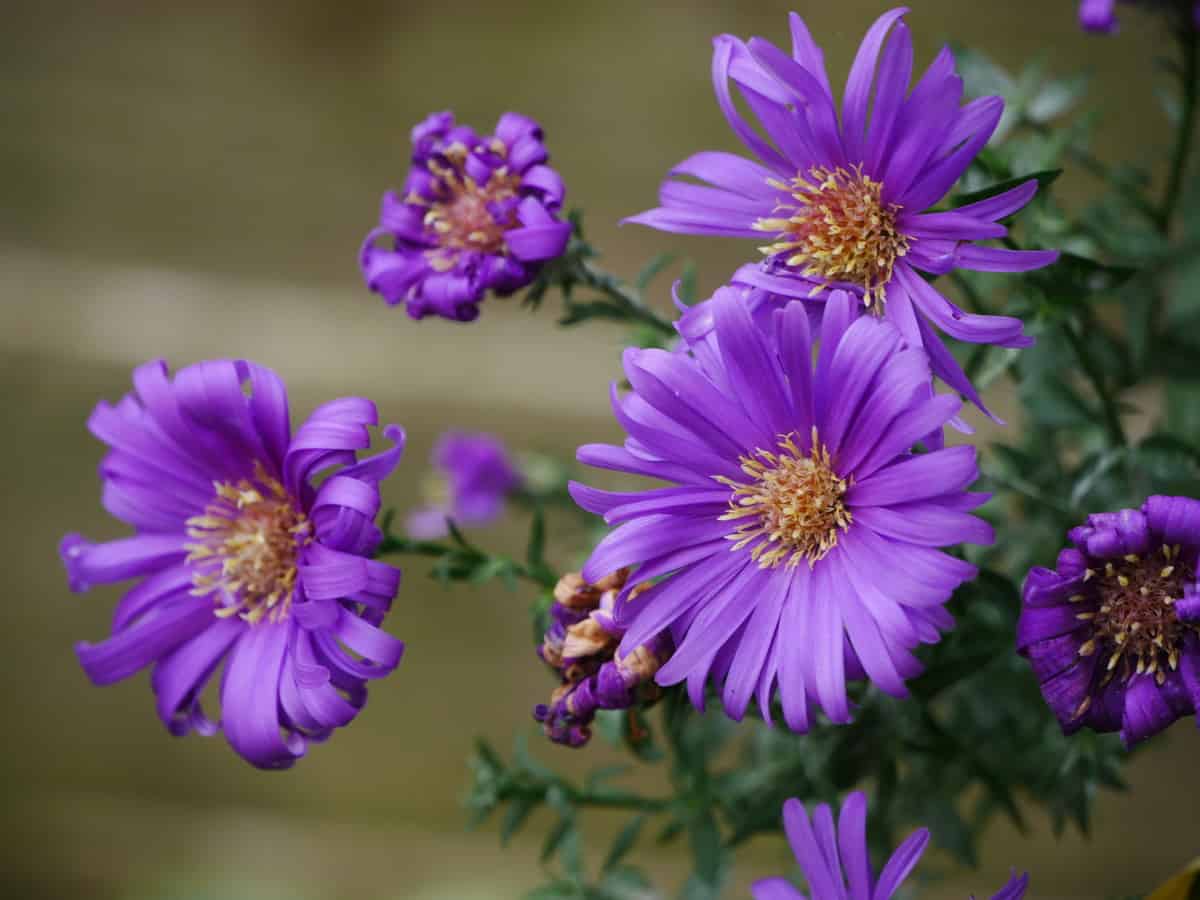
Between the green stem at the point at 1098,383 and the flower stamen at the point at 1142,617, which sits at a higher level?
the green stem at the point at 1098,383

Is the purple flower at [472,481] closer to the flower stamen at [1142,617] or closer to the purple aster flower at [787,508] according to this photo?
the purple aster flower at [787,508]

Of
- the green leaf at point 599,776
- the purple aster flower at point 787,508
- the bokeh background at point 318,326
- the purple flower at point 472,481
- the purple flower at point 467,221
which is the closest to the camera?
the purple aster flower at point 787,508

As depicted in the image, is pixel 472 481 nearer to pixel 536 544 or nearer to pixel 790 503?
Answer: pixel 536 544

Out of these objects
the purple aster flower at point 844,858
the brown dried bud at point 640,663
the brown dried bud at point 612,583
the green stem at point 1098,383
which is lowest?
the purple aster flower at point 844,858

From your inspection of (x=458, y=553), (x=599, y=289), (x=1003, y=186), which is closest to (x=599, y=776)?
(x=458, y=553)

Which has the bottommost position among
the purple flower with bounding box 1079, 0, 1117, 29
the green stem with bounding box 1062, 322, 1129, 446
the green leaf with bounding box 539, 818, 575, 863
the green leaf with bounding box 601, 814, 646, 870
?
the green leaf with bounding box 601, 814, 646, 870

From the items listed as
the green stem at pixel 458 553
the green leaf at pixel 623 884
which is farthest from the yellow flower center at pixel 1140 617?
the green leaf at pixel 623 884

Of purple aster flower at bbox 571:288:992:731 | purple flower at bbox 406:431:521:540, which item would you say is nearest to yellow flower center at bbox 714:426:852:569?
purple aster flower at bbox 571:288:992:731

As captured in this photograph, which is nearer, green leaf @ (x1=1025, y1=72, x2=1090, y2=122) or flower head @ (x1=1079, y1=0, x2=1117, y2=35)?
flower head @ (x1=1079, y1=0, x2=1117, y2=35)

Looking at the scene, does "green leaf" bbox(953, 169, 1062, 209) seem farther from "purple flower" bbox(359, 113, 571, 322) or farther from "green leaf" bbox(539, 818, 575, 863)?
"green leaf" bbox(539, 818, 575, 863)
